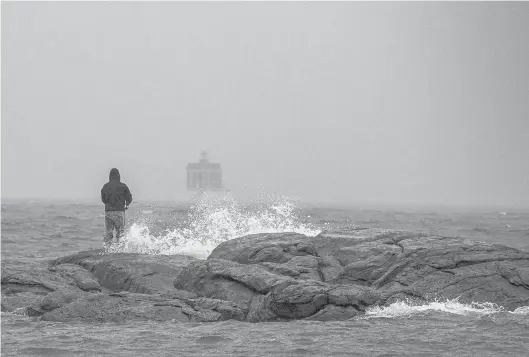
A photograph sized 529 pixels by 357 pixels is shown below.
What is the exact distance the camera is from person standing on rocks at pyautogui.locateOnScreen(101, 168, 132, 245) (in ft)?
71.7

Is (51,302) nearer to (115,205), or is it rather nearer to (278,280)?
(278,280)

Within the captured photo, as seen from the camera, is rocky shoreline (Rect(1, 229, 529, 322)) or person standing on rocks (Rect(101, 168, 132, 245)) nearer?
rocky shoreline (Rect(1, 229, 529, 322))

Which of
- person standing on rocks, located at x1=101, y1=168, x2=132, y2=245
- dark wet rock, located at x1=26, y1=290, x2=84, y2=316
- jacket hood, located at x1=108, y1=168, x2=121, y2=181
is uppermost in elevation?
jacket hood, located at x1=108, y1=168, x2=121, y2=181

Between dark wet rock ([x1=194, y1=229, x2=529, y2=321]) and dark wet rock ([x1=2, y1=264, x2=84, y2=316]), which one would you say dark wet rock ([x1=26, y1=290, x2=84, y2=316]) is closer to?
dark wet rock ([x1=2, y1=264, x2=84, y2=316])

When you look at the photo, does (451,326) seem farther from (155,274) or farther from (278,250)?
(155,274)

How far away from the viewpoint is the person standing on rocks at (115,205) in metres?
21.9

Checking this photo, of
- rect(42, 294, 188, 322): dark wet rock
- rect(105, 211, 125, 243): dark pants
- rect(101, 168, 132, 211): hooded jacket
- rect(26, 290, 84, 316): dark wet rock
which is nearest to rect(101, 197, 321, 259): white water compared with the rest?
rect(105, 211, 125, 243): dark pants

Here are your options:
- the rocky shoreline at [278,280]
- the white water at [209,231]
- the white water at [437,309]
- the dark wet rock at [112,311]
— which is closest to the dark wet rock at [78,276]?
the rocky shoreline at [278,280]

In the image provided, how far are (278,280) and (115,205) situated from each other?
25.2 ft

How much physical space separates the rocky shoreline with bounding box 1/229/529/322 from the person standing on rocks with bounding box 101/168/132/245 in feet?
6.55

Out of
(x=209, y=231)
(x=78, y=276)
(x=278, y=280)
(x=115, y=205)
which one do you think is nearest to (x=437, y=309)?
(x=278, y=280)

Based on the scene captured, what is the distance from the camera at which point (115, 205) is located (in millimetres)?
21844

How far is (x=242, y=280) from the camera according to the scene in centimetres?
1619

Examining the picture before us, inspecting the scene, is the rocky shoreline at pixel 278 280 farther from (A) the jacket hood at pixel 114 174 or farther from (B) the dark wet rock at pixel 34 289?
(A) the jacket hood at pixel 114 174
